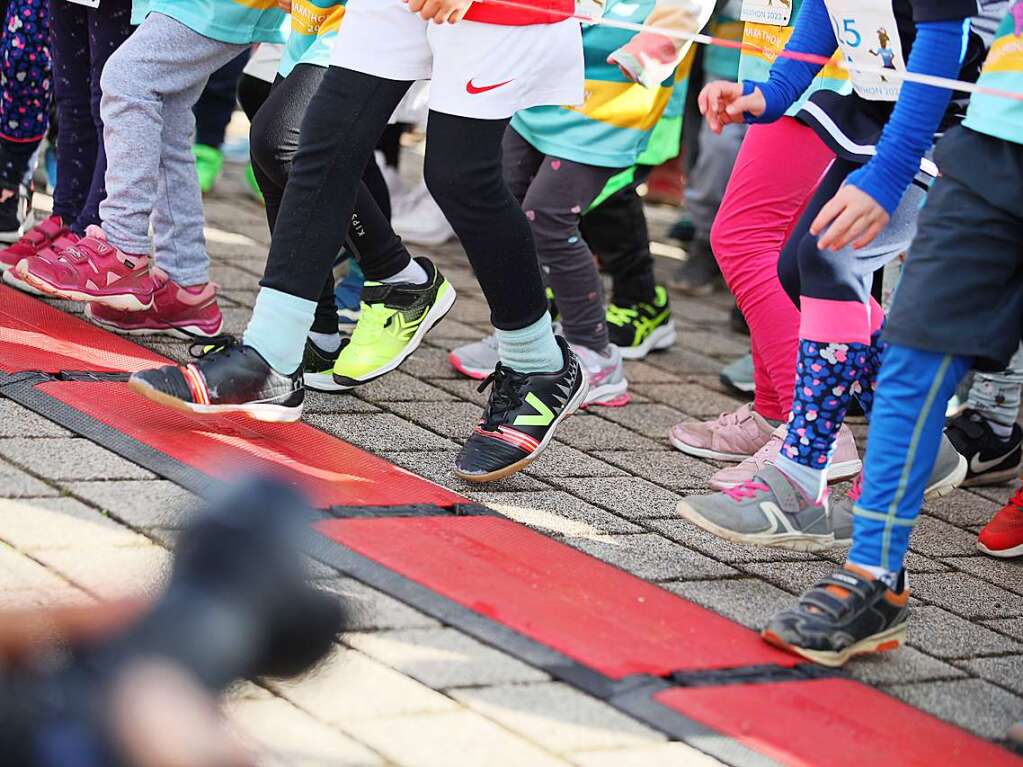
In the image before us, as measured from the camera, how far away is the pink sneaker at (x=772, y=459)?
363cm

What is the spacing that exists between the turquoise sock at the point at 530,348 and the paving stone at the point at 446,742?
141 cm

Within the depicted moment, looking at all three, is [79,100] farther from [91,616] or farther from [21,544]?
[91,616]

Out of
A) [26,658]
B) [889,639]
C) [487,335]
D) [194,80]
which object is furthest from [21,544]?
[487,335]

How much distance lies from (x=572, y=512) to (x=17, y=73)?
2.56 meters

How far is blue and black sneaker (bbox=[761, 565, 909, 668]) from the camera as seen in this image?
2707mm

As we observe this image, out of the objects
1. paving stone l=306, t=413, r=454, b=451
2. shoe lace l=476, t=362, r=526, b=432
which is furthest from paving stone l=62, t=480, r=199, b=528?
shoe lace l=476, t=362, r=526, b=432

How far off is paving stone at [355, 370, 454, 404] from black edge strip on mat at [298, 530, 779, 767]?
4.02 ft

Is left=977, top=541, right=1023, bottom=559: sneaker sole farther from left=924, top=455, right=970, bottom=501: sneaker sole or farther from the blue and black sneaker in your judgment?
the blue and black sneaker

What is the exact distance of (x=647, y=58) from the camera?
3.94m

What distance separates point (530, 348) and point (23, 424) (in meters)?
1.16

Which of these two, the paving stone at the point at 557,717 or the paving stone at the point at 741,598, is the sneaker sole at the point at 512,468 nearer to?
the paving stone at the point at 741,598

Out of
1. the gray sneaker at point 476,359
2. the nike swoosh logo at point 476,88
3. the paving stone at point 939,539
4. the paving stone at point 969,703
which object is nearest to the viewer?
the paving stone at point 969,703

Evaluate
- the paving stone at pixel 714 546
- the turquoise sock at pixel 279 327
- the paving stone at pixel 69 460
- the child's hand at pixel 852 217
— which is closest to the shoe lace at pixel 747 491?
the paving stone at pixel 714 546

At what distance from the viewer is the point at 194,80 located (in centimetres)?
407
